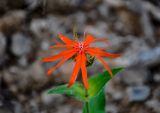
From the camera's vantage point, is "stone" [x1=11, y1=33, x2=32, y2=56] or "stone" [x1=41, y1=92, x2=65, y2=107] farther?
"stone" [x1=11, y1=33, x2=32, y2=56]

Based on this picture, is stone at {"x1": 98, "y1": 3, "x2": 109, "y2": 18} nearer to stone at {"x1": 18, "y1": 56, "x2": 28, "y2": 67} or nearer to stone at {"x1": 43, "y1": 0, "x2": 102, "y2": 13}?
stone at {"x1": 43, "y1": 0, "x2": 102, "y2": 13}

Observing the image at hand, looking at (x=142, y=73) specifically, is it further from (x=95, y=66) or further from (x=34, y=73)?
(x=34, y=73)

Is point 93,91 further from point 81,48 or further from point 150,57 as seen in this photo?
point 150,57

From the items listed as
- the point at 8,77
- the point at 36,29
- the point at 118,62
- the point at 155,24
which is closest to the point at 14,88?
the point at 8,77

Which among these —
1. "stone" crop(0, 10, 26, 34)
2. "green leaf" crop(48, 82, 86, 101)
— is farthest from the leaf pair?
"stone" crop(0, 10, 26, 34)

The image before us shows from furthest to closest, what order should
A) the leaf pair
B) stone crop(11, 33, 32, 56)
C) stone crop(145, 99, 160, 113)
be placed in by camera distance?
stone crop(11, 33, 32, 56), stone crop(145, 99, 160, 113), the leaf pair

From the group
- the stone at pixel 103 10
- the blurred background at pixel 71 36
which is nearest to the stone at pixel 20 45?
the blurred background at pixel 71 36
